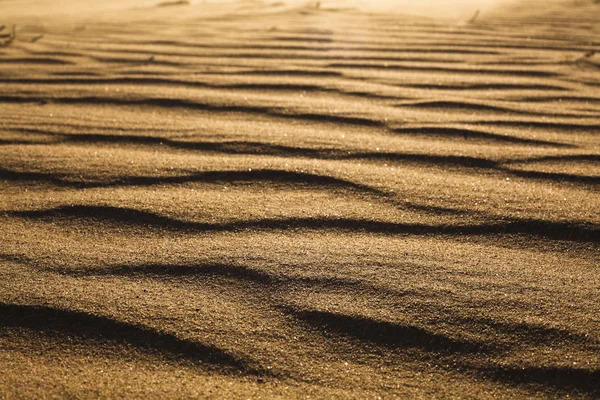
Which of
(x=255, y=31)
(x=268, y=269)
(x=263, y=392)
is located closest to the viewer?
(x=263, y=392)

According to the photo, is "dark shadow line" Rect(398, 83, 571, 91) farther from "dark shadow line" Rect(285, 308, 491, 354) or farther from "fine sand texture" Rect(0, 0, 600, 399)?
"dark shadow line" Rect(285, 308, 491, 354)

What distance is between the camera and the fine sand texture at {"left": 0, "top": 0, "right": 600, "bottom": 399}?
91 cm

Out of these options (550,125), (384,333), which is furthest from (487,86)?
(384,333)

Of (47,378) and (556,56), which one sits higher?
(556,56)

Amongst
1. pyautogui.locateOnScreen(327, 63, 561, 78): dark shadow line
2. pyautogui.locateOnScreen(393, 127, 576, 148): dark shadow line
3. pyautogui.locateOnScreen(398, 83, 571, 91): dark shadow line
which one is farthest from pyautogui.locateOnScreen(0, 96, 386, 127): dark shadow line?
pyautogui.locateOnScreen(327, 63, 561, 78): dark shadow line

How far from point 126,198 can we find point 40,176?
0.29 meters

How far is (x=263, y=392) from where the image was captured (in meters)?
0.86

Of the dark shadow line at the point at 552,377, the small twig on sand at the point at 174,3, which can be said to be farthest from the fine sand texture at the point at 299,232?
the small twig on sand at the point at 174,3

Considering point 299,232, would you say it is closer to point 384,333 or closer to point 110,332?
point 384,333

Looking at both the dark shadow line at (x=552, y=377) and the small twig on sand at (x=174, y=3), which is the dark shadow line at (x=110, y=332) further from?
the small twig on sand at (x=174, y=3)

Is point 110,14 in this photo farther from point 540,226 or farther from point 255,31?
point 540,226

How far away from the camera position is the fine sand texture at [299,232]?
2.98ft

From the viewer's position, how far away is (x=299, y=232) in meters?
1.24

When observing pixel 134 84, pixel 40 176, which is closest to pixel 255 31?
pixel 134 84
